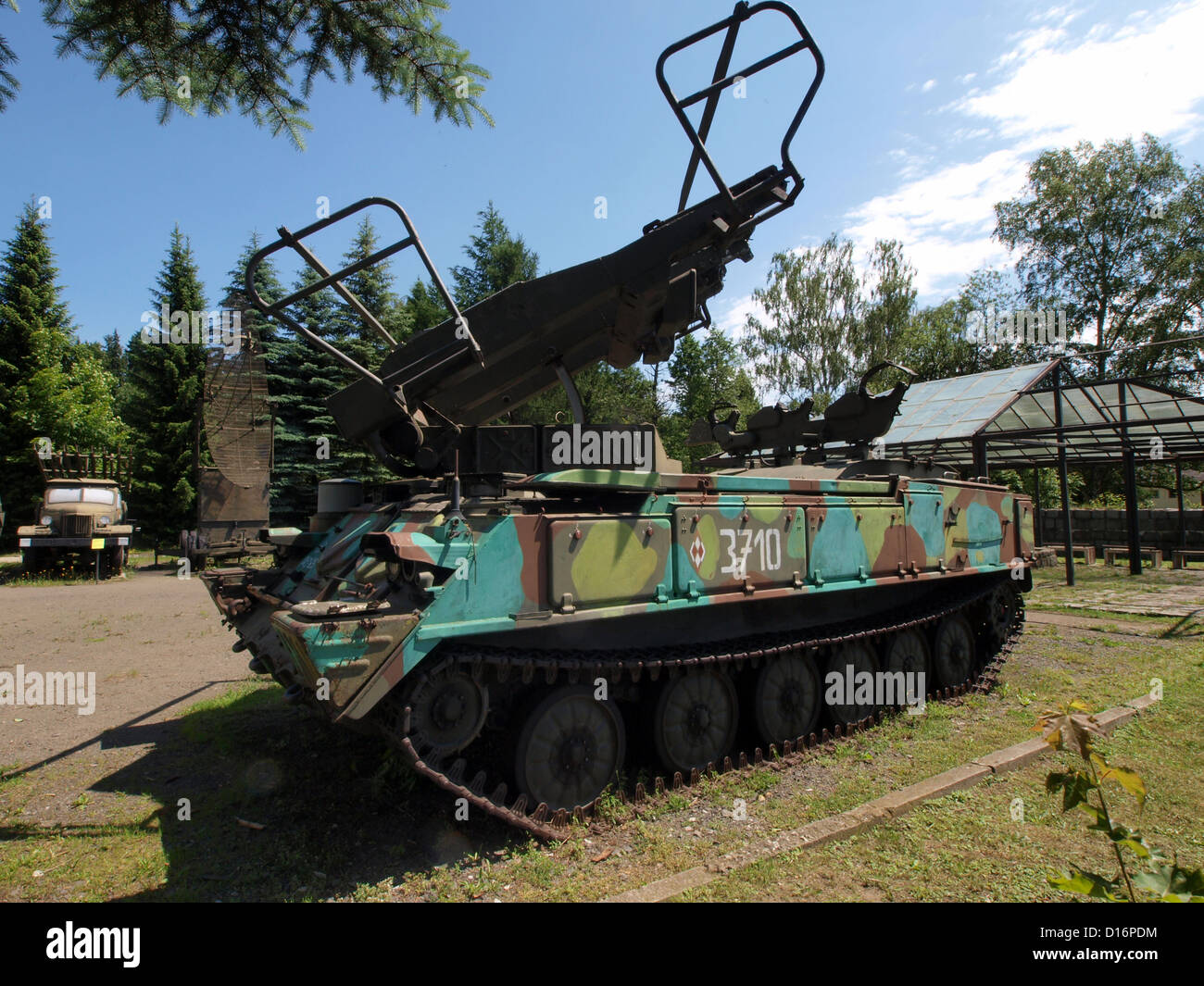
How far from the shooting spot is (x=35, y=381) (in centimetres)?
2508

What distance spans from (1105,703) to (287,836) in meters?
7.28

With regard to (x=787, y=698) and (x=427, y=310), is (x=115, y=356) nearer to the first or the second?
(x=427, y=310)

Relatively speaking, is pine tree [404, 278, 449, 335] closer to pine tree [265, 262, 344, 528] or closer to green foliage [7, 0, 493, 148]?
pine tree [265, 262, 344, 528]

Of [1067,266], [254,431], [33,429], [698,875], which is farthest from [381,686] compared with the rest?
[1067,266]

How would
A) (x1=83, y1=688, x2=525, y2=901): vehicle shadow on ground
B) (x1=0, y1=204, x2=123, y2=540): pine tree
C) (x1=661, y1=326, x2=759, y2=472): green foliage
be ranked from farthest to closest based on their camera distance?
(x1=661, y1=326, x2=759, y2=472): green foliage → (x1=0, y1=204, x2=123, y2=540): pine tree → (x1=83, y1=688, x2=525, y2=901): vehicle shadow on ground

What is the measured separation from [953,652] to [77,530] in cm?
1858

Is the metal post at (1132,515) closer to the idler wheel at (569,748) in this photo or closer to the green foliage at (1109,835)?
the idler wheel at (569,748)

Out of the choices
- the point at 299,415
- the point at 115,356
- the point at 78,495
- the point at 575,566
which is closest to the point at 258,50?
the point at 575,566

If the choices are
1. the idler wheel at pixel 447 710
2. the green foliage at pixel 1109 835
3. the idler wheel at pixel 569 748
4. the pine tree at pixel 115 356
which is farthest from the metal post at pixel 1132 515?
the pine tree at pixel 115 356

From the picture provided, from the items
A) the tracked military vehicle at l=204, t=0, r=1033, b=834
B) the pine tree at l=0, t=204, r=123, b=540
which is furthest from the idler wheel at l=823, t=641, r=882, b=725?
the pine tree at l=0, t=204, r=123, b=540

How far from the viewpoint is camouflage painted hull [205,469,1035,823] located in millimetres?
3943

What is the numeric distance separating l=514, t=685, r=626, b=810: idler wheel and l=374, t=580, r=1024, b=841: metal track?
101 millimetres

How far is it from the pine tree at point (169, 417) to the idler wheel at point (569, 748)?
2565 centimetres

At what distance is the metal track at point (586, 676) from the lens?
4074 millimetres
